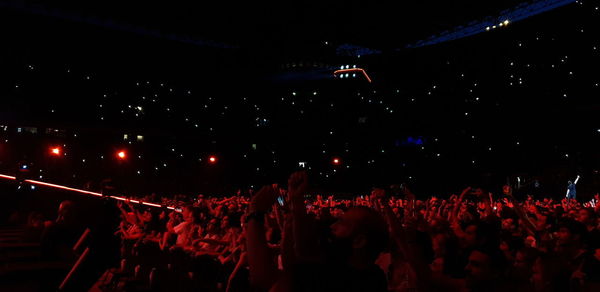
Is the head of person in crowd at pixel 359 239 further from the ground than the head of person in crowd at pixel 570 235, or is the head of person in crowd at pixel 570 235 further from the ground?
the head of person in crowd at pixel 359 239

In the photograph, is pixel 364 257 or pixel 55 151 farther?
pixel 55 151

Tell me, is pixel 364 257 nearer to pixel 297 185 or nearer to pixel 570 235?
pixel 297 185

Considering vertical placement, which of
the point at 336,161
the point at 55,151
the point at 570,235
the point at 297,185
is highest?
the point at 55,151

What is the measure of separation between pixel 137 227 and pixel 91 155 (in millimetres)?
13807

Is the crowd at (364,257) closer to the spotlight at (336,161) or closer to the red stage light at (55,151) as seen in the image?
the red stage light at (55,151)

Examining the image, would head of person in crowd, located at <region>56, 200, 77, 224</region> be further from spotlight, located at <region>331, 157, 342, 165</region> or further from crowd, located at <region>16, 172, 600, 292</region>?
spotlight, located at <region>331, 157, 342, 165</region>

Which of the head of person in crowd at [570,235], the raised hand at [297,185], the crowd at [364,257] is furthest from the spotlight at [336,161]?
the raised hand at [297,185]

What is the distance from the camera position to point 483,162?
22625 mm

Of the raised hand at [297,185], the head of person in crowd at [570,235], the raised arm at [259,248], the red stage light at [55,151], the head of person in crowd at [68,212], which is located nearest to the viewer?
the raised arm at [259,248]

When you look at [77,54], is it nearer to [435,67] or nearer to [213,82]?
[213,82]

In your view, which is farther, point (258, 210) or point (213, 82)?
point (213, 82)

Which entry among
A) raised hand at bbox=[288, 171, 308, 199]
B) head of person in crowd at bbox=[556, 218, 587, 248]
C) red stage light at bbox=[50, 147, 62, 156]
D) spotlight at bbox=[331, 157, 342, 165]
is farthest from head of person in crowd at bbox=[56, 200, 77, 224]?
spotlight at bbox=[331, 157, 342, 165]

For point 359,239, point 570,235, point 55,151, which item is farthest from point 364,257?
point 55,151

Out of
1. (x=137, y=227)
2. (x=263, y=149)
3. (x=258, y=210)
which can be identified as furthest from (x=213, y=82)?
(x=258, y=210)
